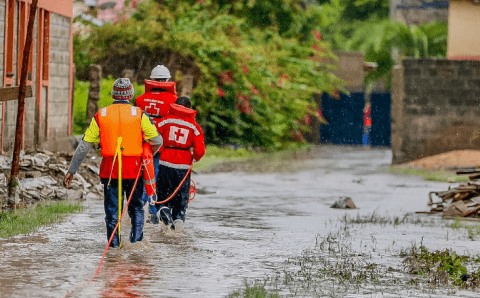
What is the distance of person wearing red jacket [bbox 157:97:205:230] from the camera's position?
11648 millimetres

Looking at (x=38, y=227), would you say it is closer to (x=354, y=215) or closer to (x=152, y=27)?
(x=354, y=215)

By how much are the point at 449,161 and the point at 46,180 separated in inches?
490

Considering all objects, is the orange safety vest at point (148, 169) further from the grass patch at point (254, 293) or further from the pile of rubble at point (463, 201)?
the pile of rubble at point (463, 201)

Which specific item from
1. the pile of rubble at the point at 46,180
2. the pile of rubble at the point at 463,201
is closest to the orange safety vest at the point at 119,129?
the pile of rubble at the point at 46,180

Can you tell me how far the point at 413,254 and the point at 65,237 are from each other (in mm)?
3662

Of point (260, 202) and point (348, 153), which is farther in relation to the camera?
point (348, 153)

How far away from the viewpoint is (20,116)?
12.7m

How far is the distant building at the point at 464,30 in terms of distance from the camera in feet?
96.3

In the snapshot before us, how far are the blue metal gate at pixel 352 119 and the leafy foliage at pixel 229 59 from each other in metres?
6.16

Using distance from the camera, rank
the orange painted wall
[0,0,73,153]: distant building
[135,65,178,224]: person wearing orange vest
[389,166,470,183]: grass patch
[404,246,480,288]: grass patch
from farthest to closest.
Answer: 1. [389,166,470,183]: grass patch
2. the orange painted wall
3. [0,0,73,153]: distant building
4. [135,65,178,224]: person wearing orange vest
5. [404,246,480,288]: grass patch

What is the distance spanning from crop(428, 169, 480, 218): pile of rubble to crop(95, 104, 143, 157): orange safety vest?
621cm

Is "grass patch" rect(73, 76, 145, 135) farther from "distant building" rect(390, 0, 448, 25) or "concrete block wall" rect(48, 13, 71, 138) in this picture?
"distant building" rect(390, 0, 448, 25)

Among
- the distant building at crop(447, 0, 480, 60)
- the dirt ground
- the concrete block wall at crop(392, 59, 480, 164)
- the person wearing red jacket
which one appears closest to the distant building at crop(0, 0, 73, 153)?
the person wearing red jacket

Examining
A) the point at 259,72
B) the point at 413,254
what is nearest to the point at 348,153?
the point at 259,72
